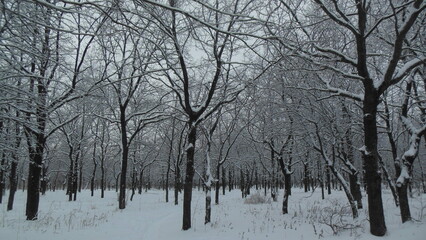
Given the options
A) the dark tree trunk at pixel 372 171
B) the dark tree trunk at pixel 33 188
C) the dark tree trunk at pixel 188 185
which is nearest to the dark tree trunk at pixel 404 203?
the dark tree trunk at pixel 372 171

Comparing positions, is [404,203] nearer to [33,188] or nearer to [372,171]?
[372,171]

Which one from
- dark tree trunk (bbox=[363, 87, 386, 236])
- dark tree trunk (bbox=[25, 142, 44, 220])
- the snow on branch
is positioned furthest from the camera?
dark tree trunk (bbox=[25, 142, 44, 220])

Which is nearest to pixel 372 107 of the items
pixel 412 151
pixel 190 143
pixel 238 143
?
pixel 412 151

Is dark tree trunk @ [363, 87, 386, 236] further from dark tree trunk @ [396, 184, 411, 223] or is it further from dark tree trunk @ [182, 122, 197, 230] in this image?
dark tree trunk @ [182, 122, 197, 230]

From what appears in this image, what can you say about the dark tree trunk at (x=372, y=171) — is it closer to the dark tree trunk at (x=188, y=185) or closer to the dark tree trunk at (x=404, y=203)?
the dark tree trunk at (x=404, y=203)

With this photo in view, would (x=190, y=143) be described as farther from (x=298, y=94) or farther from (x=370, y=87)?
(x=370, y=87)

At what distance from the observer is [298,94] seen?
12.3 meters

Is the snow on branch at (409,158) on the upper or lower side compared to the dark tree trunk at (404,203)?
upper

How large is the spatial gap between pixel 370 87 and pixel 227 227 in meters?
6.87

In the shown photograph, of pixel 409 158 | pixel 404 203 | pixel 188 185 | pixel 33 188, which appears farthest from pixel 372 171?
pixel 33 188

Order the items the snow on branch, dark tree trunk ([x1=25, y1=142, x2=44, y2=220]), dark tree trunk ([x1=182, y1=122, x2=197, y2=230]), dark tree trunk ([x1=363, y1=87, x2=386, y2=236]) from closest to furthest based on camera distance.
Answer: dark tree trunk ([x1=363, y1=87, x2=386, y2=236]), the snow on branch, dark tree trunk ([x1=182, y1=122, x2=197, y2=230]), dark tree trunk ([x1=25, y1=142, x2=44, y2=220])

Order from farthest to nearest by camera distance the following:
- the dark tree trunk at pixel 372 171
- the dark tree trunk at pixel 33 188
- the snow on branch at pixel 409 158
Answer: the dark tree trunk at pixel 33 188
the snow on branch at pixel 409 158
the dark tree trunk at pixel 372 171

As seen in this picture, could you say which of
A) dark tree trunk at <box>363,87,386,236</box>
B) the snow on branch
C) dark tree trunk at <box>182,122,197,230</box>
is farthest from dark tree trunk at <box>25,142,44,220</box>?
the snow on branch

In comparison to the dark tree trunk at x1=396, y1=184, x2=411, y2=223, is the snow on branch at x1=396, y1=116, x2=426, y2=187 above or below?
above
